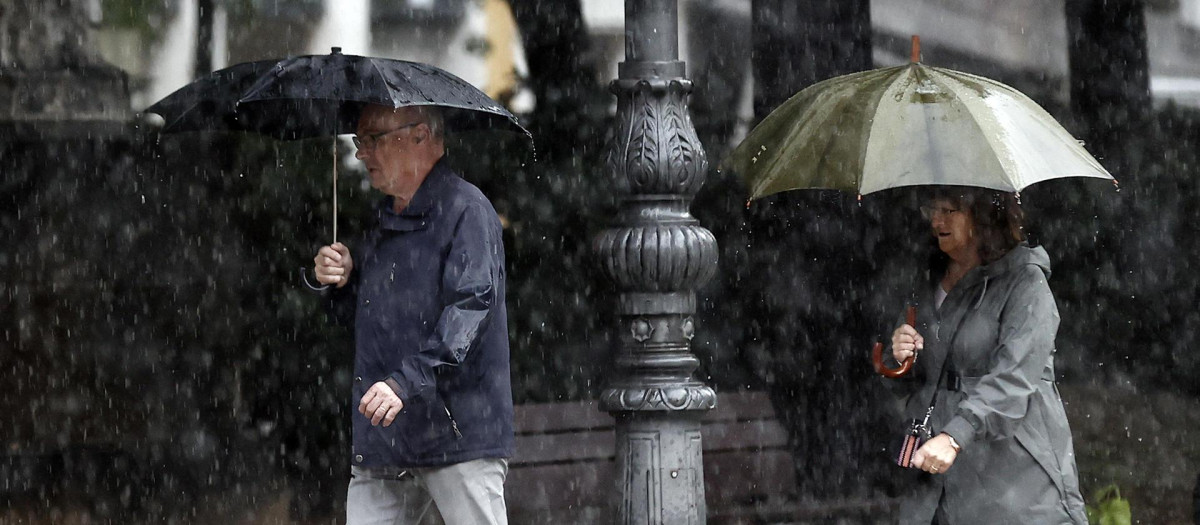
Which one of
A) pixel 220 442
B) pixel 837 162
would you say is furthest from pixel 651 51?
pixel 220 442

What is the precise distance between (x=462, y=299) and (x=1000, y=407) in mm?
1605

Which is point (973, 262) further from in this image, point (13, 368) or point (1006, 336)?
point (13, 368)

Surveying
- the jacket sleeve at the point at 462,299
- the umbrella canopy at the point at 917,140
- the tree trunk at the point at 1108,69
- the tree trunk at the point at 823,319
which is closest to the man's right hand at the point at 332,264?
the jacket sleeve at the point at 462,299

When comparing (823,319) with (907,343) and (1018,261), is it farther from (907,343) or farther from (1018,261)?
(1018,261)

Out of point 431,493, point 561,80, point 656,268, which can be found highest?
point 561,80

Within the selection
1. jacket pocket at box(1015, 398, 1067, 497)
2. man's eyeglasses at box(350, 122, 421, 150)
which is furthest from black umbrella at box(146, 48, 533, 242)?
jacket pocket at box(1015, 398, 1067, 497)

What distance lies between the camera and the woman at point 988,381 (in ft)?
15.8

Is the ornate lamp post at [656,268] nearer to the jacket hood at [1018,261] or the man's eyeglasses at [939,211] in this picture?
the man's eyeglasses at [939,211]

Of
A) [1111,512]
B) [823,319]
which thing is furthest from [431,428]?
[1111,512]

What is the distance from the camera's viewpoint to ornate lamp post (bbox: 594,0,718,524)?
5.70m

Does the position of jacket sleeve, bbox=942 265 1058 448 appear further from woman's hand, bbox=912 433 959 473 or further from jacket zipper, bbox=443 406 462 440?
jacket zipper, bbox=443 406 462 440

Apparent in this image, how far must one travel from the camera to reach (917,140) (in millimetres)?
5137

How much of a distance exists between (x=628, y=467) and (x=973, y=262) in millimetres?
1428

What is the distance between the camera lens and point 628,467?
5.78 m
